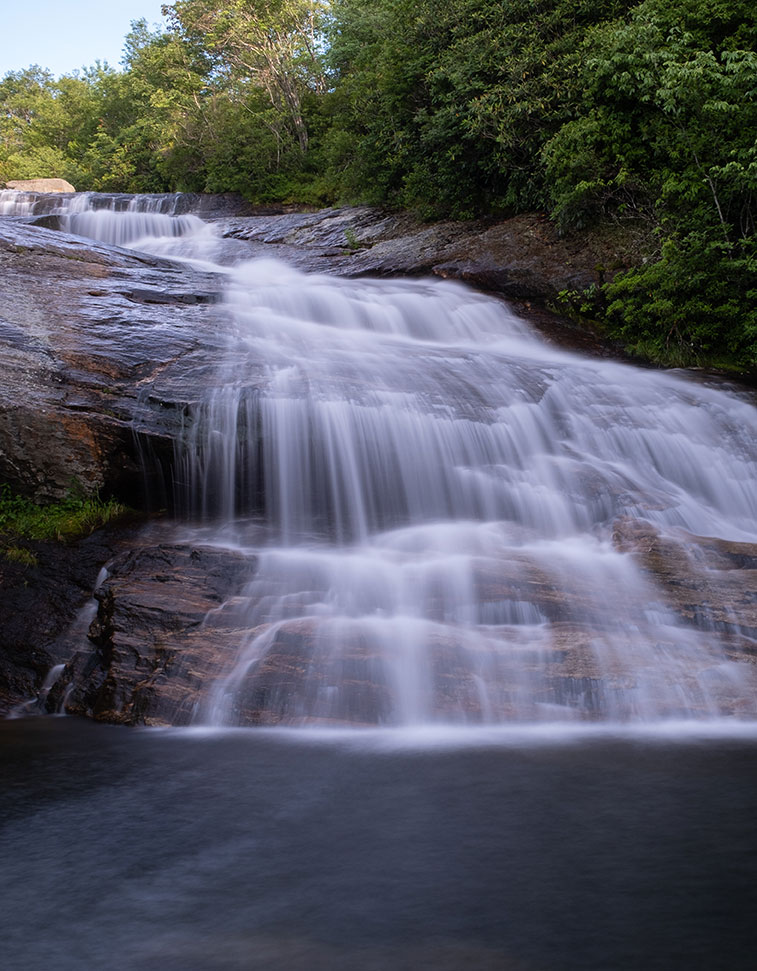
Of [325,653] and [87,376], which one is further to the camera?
[87,376]

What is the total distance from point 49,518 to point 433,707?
418cm

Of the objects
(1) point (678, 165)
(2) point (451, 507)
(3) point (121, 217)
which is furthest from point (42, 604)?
(3) point (121, 217)

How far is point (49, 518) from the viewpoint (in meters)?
7.21

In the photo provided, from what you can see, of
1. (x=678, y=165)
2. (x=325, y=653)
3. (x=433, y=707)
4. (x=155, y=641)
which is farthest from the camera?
(x=678, y=165)

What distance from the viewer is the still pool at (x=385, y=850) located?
2.76 m

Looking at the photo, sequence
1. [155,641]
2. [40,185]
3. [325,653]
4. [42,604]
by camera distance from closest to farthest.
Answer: [325,653], [155,641], [42,604], [40,185]

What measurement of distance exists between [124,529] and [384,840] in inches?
180

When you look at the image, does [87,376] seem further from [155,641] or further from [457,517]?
[457,517]

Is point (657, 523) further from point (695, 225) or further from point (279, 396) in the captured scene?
point (695, 225)

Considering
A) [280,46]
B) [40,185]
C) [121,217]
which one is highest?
[280,46]

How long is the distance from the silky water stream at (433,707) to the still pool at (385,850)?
0.02 metres

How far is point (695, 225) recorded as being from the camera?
11.3 meters

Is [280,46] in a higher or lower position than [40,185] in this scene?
higher

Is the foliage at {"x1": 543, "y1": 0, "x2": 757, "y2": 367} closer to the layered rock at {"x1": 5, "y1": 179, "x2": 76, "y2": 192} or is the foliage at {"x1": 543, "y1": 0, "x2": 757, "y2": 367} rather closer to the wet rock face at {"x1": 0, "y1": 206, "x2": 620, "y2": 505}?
the wet rock face at {"x1": 0, "y1": 206, "x2": 620, "y2": 505}
